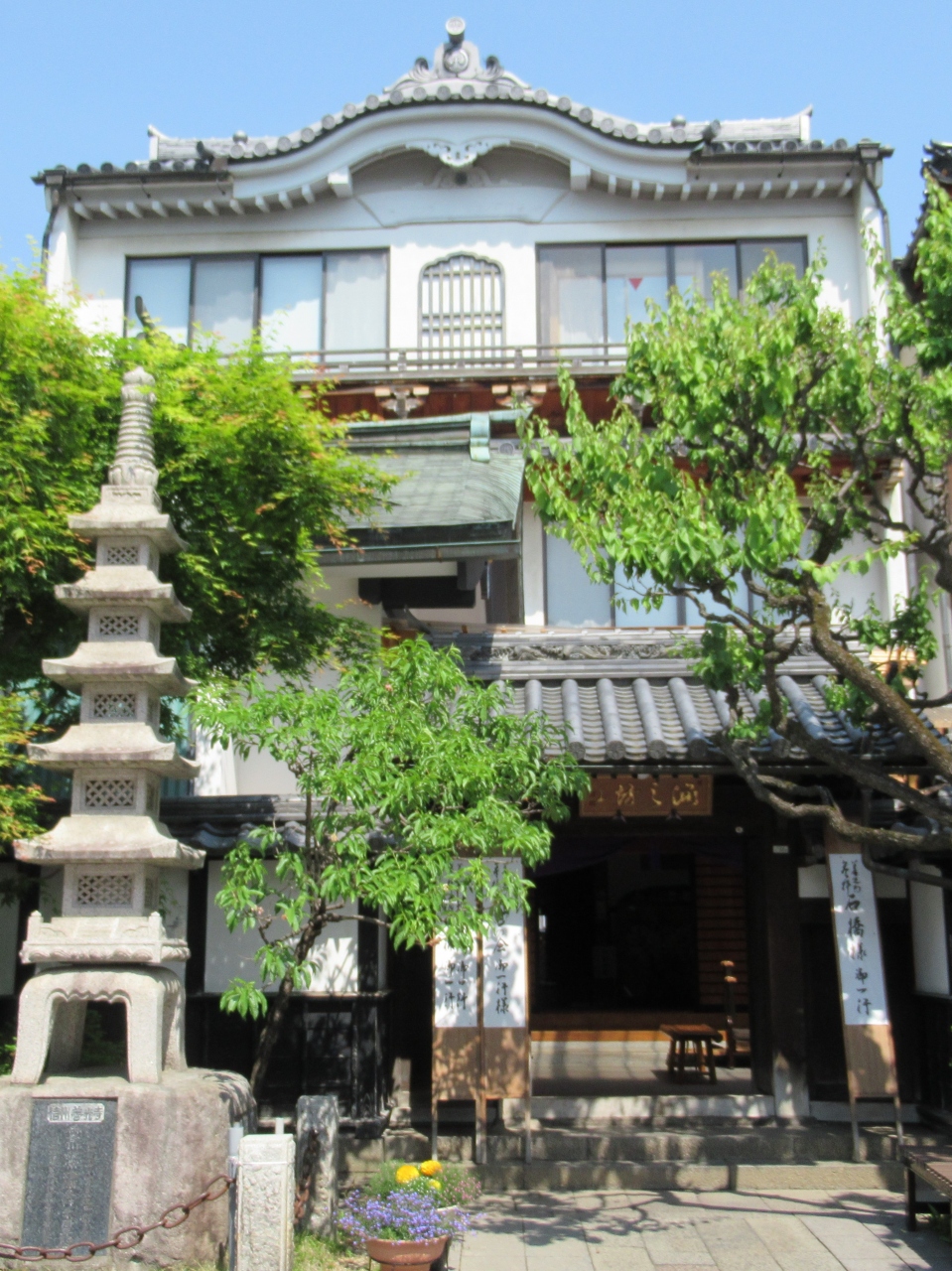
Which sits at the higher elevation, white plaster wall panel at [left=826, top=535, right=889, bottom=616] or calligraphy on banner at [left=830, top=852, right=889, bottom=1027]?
white plaster wall panel at [left=826, top=535, right=889, bottom=616]

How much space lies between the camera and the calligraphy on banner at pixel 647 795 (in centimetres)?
1243

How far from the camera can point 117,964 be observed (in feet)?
28.7

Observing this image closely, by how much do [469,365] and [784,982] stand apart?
10027 millimetres

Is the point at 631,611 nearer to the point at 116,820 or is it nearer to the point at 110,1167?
the point at 116,820

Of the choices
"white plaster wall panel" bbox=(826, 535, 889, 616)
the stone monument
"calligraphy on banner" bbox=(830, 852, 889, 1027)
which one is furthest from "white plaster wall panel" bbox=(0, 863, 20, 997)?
"white plaster wall panel" bbox=(826, 535, 889, 616)

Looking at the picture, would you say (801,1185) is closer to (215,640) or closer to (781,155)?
(215,640)

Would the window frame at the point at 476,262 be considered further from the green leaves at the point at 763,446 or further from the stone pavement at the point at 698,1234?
the stone pavement at the point at 698,1234

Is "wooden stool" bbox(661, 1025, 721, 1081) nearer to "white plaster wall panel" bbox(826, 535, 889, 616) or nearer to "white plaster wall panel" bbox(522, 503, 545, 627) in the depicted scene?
"white plaster wall panel" bbox(522, 503, 545, 627)

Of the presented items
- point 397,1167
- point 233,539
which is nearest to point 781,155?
point 233,539

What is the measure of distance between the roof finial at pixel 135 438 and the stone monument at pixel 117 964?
0.01 m

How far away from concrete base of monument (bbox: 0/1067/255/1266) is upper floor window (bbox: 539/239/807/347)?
45.2ft

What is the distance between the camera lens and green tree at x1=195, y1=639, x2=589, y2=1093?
8633mm

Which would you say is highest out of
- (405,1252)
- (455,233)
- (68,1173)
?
(455,233)

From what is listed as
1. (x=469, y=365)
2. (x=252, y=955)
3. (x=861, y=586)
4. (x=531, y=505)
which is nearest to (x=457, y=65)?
(x=469, y=365)
